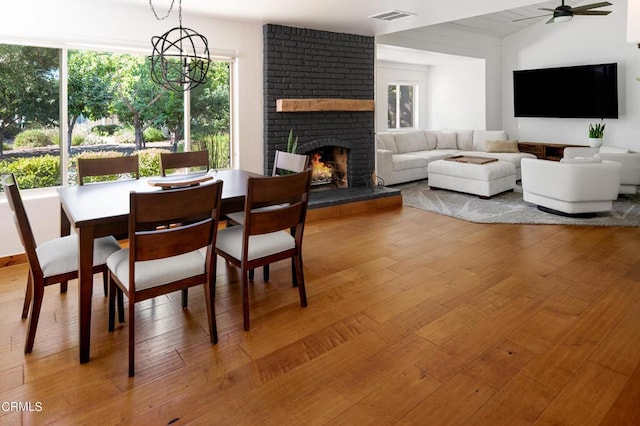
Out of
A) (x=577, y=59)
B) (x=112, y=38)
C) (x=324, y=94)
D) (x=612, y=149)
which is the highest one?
(x=577, y=59)

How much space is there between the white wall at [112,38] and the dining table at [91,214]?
1201 millimetres

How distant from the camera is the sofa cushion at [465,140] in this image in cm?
869

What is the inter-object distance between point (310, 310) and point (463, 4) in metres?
3.39

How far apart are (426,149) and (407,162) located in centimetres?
148

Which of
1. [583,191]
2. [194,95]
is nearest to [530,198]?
[583,191]

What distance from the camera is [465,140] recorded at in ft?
28.6

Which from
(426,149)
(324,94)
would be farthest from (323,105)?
(426,149)

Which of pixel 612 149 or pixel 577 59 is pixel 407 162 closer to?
pixel 612 149

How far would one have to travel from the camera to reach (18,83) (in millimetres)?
3623

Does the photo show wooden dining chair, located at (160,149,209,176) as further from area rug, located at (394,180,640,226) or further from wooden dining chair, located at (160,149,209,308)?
area rug, located at (394,180,640,226)

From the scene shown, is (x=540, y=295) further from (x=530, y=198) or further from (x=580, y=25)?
(x=580, y=25)

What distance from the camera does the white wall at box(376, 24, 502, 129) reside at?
7027 mm

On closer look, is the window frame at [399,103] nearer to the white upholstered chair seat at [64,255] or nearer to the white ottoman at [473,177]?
the white ottoman at [473,177]

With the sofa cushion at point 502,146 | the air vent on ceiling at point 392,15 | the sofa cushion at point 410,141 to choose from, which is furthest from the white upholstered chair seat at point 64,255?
the sofa cushion at point 502,146
